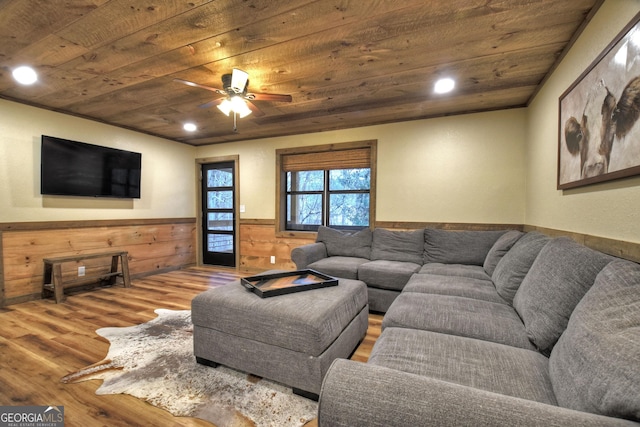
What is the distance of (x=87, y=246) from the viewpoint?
12.3 feet

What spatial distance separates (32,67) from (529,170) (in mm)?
4940

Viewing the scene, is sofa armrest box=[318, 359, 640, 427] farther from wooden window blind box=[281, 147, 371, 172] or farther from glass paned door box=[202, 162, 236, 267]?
glass paned door box=[202, 162, 236, 267]

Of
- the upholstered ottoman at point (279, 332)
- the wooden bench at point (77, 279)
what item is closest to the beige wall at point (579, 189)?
the upholstered ottoman at point (279, 332)

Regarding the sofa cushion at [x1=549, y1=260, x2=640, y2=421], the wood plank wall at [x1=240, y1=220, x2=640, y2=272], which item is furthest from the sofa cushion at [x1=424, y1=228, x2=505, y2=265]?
the sofa cushion at [x1=549, y1=260, x2=640, y2=421]

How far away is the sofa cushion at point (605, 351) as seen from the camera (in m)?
0.63

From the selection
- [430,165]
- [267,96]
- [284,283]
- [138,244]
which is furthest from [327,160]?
[138,244]

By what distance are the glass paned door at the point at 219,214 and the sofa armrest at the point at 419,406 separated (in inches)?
181

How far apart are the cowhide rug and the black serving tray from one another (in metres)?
0.55

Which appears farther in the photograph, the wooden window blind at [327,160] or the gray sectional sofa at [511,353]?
the wooden window blind at [327,160]

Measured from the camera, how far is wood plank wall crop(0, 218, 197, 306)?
3.15m

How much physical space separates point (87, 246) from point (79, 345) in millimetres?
2038

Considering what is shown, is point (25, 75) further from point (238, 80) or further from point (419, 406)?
point (419, 406)

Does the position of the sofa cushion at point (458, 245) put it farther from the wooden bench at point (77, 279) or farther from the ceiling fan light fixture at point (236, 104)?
the wooden bench at point (77, 279)

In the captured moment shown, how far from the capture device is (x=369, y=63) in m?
2.33
